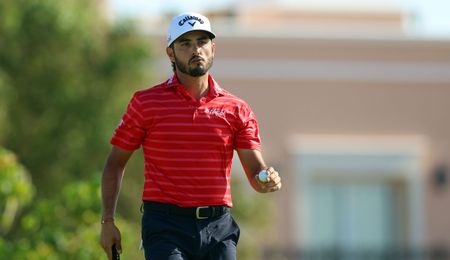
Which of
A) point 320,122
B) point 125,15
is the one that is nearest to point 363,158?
point 320,122

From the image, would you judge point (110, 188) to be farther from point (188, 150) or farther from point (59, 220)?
point (59, 220)

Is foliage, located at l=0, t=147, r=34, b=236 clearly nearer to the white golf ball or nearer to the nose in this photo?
the nose

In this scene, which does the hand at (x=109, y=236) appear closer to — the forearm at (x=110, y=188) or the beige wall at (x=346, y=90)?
the forearm at (x=110, y=188)

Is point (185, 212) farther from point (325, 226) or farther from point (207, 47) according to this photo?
point (325, 226)

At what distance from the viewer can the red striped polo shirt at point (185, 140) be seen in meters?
7.79

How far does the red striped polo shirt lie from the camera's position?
7.79 meters

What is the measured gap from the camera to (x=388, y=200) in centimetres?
3020

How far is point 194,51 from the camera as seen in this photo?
309 inches

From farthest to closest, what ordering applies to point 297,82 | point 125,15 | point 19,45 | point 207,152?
point 297,82
point 125,15
point 19,45
point 207,152

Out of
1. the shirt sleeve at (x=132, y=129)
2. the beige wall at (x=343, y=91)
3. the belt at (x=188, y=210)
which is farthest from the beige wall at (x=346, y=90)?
the belt at (x=188, y=210)

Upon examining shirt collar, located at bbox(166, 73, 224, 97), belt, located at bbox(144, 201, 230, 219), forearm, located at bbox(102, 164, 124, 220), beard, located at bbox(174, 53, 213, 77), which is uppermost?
beard, located at bbox(174, 53, 213, 77)

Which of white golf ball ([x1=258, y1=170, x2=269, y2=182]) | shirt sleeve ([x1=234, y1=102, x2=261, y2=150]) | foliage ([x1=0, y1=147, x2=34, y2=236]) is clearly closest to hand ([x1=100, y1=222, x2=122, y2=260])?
shirt sleeve ([x1=234, y1=102, x2=261, y2=150])

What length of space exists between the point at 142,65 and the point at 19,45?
5.02 feet

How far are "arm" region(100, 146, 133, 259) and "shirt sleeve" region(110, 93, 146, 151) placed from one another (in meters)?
0.06
